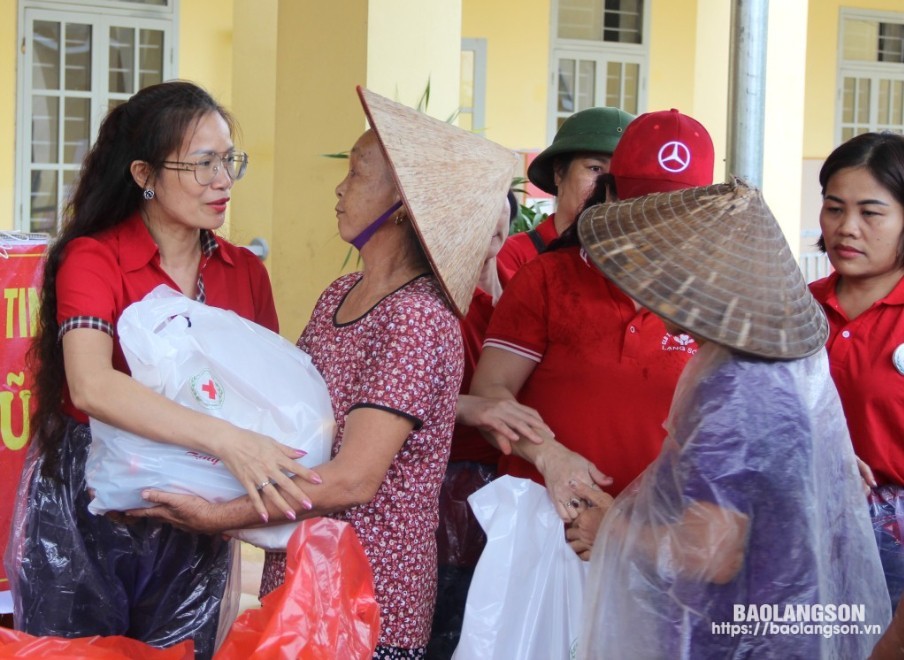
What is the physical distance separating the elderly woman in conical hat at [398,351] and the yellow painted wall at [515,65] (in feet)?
20.7

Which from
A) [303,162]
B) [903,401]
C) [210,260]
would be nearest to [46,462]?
[210,260]

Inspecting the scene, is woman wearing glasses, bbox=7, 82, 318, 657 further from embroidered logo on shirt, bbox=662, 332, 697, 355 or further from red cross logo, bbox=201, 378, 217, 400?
embroidered logo on shirt, bbox=662, 332, 697, 355

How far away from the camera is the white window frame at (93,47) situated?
7.14 m

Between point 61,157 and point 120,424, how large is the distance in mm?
5887

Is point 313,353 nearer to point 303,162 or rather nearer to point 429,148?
point 429,148

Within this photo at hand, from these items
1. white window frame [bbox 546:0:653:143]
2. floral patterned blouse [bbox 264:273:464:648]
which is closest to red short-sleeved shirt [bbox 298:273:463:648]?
floral patterned blouse [bbox 264:273:464:648]

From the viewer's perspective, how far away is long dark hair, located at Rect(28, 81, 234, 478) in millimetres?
2281

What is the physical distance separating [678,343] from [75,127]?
20.2 ft

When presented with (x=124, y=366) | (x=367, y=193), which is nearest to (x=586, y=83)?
(x=367, y=193)

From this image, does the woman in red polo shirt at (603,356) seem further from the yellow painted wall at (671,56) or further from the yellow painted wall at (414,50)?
the yellow painted wall at (671,56)

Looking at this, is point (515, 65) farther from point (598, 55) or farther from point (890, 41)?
point (890, 41)

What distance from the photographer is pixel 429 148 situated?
207 centimetres

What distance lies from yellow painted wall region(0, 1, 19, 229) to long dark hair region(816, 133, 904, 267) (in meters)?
5.86

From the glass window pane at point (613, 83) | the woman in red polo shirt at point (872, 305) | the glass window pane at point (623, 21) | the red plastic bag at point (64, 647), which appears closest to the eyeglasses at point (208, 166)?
the red plastic bag at point (64, 647)
